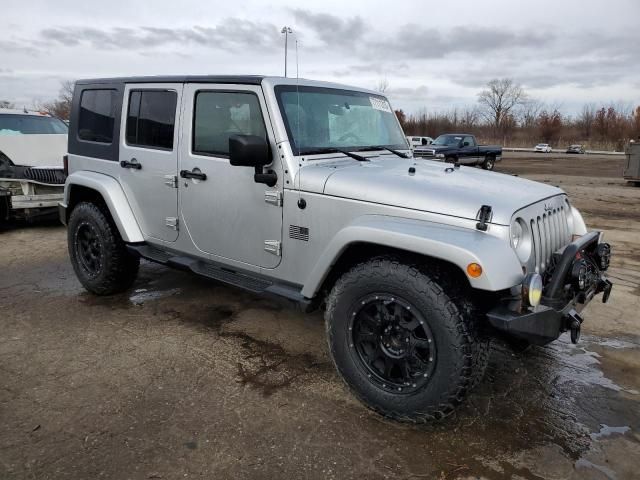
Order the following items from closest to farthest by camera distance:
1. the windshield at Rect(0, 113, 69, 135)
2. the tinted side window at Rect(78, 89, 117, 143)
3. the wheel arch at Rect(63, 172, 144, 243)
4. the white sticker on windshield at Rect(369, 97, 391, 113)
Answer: the white sticker on windshield at Rect(369, 97, 391, 113)
the wheel arch at Rect(63, 172, 144, 243)
the tinted side window at Rect(78, 89, 117, 143)
the windshield at Rect(0, 113, 69, 135)

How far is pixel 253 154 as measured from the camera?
299cm

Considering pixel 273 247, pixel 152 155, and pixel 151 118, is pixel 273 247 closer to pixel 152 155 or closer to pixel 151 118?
pixel 152 155

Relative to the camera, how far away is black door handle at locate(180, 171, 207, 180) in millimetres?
3625

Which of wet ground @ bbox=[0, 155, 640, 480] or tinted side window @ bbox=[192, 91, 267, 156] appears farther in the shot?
tinted side window @ bbox=[192, 91, 267, 156]

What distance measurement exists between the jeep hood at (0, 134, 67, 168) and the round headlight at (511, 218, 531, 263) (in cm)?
752

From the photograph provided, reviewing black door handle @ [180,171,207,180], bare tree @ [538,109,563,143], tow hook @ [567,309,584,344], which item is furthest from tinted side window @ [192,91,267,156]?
bare tree @ [538,109,563,143]

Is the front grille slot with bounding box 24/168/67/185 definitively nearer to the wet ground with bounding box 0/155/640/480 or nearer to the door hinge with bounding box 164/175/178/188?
the wet ground with bounding box 0/155/640/480

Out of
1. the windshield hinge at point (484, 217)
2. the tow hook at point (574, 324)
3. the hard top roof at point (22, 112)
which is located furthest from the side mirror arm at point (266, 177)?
the hard top roof at point (22, 112)

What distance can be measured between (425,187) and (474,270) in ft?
2.05

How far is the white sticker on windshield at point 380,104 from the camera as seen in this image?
13.4 ft

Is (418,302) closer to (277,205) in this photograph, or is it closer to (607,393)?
(277,205)

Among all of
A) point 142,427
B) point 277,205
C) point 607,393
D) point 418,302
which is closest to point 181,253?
point 277,205

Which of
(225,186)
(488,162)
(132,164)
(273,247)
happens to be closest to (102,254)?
(132,164)

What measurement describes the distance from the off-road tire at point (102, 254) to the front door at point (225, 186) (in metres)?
1.00
